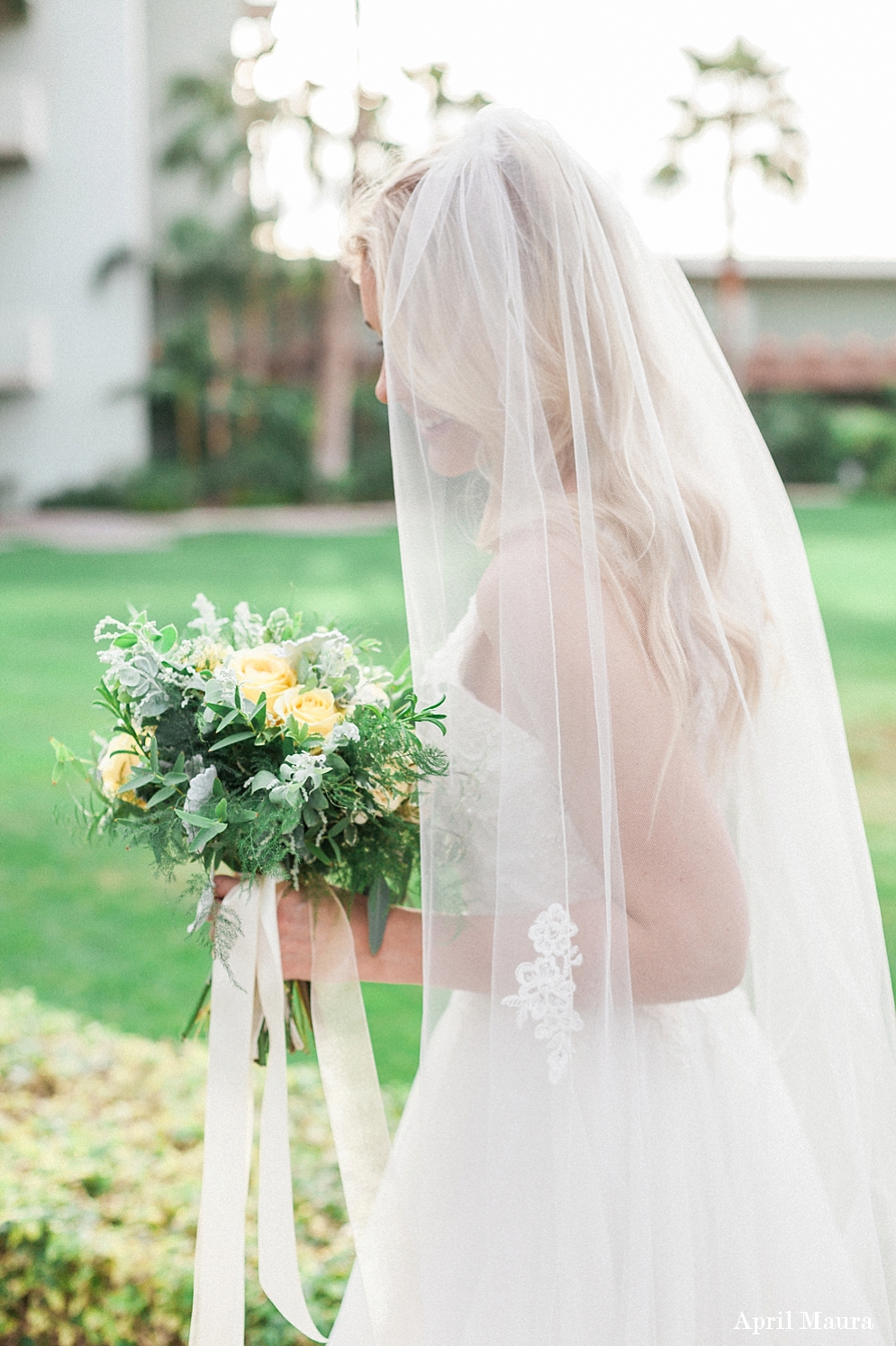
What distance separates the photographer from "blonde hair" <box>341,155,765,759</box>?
161 centimetres

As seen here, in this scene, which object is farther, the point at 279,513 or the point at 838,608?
the point at 279,513

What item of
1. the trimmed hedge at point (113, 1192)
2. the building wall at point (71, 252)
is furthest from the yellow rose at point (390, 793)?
the building wall at point (71, 252)

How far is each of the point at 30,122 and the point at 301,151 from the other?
4.58 meters

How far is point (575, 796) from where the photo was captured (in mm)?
1582

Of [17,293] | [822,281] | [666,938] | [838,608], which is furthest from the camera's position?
[822,281]

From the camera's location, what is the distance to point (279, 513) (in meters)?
20.7

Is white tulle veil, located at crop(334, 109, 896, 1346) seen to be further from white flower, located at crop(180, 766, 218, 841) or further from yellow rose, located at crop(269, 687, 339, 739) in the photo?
white flower, located at crop(180, 766, 218, 841)

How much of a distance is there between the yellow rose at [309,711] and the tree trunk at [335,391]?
65.4 ft

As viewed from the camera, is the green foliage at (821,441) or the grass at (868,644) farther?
the green foliage at (821,441)

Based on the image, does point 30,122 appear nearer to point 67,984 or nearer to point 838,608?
point 838,608

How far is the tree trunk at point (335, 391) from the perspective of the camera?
2155 centimetres

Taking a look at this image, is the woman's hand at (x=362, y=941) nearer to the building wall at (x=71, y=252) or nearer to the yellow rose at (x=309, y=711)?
the yellow rose at (x=309, y=711)

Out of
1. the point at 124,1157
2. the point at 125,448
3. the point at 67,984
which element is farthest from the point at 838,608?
the point at 125,448

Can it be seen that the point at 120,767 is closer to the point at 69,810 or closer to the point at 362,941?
the point at 69,810
